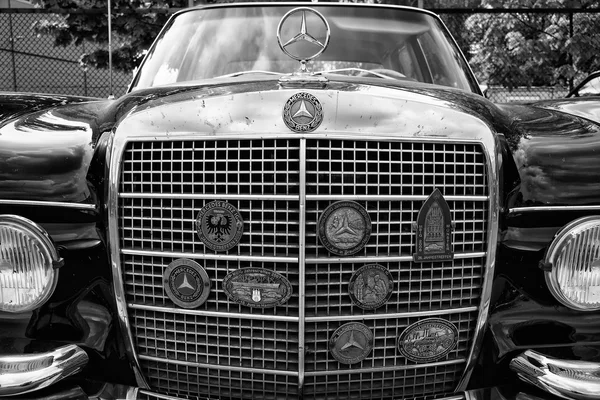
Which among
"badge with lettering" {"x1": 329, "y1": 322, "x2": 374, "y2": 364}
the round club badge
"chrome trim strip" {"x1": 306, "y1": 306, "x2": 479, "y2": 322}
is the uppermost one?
the round club badge

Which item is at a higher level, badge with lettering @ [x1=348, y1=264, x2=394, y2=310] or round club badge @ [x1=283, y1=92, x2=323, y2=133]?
round club badge @ [x1=283, y1=92, x2=323, y2=133]

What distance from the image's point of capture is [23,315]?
6.61 ft

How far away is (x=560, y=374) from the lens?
195 centimetres

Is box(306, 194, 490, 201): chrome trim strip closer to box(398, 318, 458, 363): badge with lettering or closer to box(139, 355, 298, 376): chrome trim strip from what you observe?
box(398, 318, 458, 363): badge with lettering

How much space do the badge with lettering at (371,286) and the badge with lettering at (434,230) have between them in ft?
0.37

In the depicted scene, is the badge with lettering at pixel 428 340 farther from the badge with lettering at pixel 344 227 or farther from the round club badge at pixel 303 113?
the round club badge at pixel 303 113

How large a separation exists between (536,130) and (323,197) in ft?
2.75

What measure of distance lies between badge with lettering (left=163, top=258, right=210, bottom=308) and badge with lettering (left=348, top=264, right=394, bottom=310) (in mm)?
455

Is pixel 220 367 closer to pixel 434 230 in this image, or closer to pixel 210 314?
pixel 210 314

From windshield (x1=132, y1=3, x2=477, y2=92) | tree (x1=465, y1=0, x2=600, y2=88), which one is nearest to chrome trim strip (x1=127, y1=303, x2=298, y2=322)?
windshield (x1=132, y1=3, x2=477, y2=92)

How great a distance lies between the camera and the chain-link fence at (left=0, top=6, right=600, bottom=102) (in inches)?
431

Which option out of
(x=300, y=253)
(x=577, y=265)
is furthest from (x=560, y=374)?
(x=300, y=253)

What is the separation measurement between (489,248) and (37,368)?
56.4 inches

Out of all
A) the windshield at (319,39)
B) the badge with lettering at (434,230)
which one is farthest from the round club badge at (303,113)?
the windshield at (319,39)
